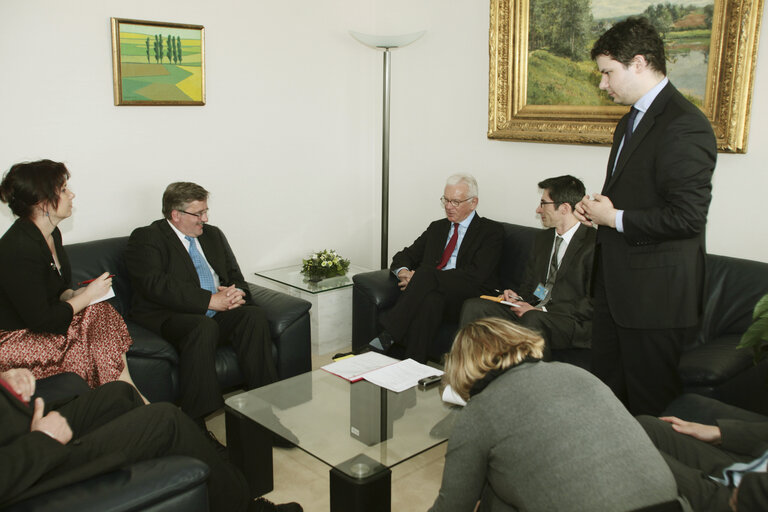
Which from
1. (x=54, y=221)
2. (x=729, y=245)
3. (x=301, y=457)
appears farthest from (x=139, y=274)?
(x=729, y=245)

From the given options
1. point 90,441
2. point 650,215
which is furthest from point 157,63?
point 650,215

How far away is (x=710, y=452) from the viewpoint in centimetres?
228

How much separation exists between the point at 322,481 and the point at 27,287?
156cm

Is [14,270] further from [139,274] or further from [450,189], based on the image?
[450,189]

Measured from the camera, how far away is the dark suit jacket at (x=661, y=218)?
2.53m

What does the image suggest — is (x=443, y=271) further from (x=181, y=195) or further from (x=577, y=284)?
(x=181, y=195)

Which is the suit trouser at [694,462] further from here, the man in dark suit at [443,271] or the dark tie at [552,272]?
the man in dark suit at [443,271]

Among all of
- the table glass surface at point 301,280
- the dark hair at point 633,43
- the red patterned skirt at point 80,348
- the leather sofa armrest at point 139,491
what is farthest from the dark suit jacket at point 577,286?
the red patterned skirt at point 80,348

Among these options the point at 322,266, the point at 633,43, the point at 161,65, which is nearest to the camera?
the point at 633,43

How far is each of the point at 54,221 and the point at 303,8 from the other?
256cm

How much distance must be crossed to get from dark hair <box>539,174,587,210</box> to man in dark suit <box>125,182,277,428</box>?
5.60 feet

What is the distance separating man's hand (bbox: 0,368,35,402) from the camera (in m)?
2.41

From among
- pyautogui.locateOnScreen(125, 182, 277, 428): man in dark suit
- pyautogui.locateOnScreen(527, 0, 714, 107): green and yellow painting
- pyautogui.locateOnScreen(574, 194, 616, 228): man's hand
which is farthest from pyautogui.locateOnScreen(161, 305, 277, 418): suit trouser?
pyautogui.locateOnScreen(527, 0, 714, 107): green and yellow painting

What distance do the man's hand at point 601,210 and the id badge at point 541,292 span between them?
44.4 inches
